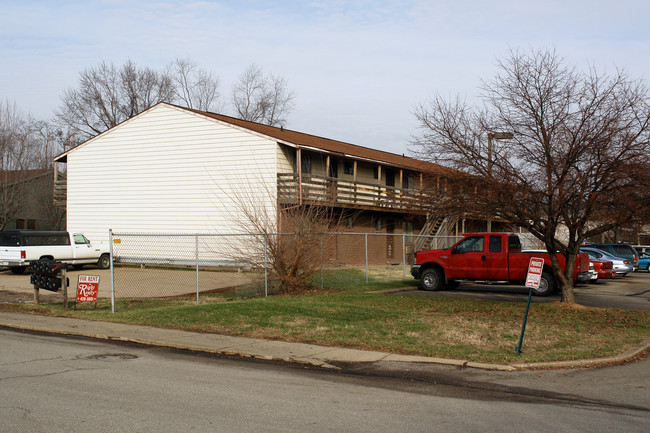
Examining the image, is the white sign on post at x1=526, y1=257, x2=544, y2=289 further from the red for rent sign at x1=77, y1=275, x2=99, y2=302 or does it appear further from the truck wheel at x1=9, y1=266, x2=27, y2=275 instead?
the truck wheel at x1=9, y1=266, x2=27, y2=275

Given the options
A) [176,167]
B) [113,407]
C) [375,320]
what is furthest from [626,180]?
[176,167]

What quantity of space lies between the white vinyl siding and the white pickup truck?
338cm

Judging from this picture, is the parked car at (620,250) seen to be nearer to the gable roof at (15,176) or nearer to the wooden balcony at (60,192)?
the wooden balcony at (60,192)

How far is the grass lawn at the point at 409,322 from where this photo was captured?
10.3 m

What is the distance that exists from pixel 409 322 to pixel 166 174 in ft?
69.9

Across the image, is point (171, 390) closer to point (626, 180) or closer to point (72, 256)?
point (626, 180)

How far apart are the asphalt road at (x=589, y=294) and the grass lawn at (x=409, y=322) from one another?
213cm

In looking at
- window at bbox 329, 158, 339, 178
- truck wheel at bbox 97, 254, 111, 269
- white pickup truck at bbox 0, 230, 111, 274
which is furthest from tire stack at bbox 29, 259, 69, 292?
window at bbox 329, 158, 339, 178

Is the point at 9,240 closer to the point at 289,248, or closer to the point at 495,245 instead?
the point at 289,248

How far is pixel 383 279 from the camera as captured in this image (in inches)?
930

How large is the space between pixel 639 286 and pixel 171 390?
72.1ft

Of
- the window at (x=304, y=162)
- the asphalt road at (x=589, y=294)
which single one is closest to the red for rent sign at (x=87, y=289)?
the asphalt road at (x=589, y=294)

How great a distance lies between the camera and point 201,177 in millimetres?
29859

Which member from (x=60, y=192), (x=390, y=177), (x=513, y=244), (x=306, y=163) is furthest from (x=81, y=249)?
(x=513, y=244)
